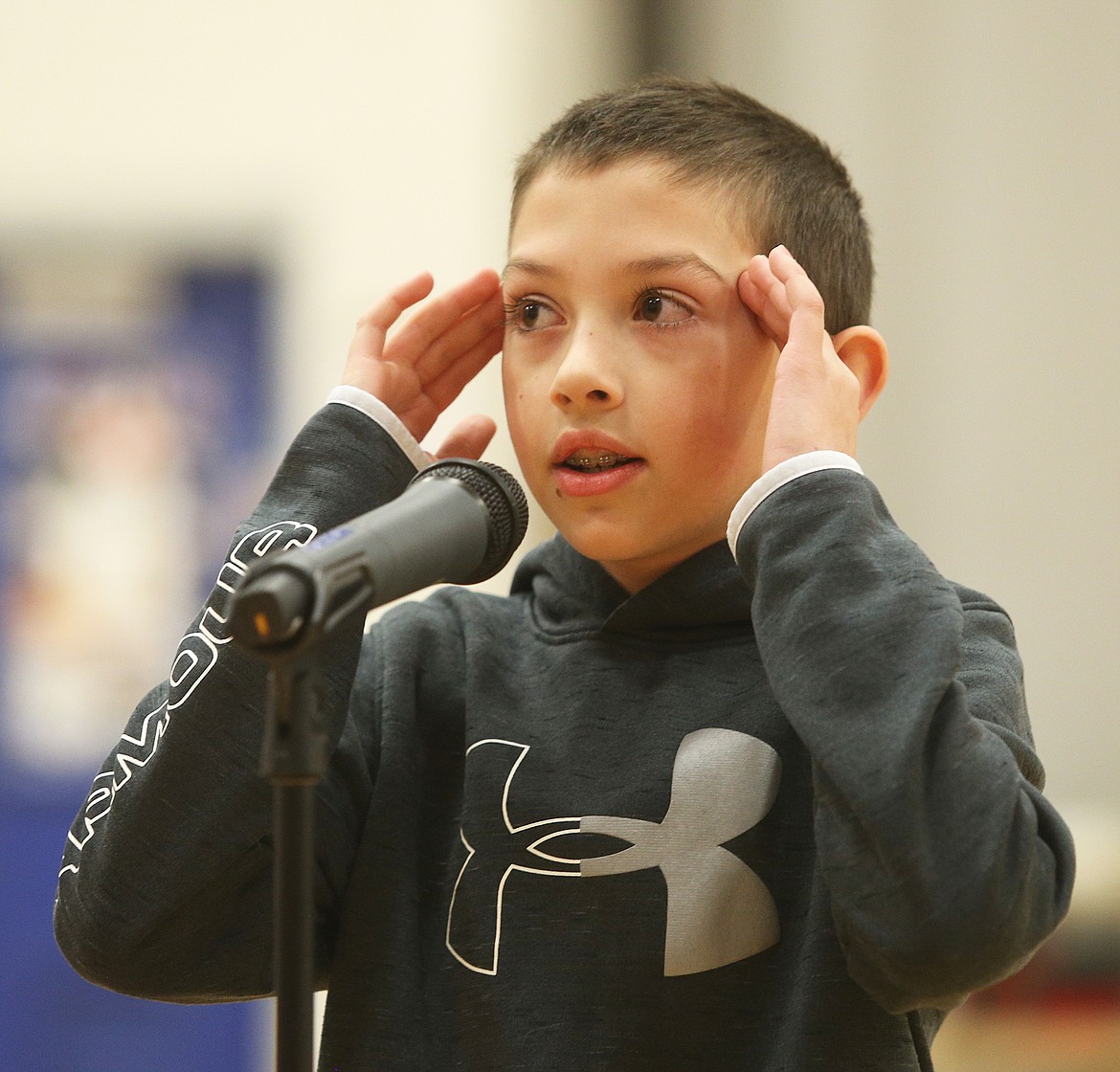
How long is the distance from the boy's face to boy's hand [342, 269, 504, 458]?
13 cm

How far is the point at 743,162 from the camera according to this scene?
1.15 metres

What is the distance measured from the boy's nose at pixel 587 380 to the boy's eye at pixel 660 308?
0.14 feet

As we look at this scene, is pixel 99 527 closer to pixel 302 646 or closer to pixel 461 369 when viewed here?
pixel 461 369

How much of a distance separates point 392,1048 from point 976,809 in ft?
1.49

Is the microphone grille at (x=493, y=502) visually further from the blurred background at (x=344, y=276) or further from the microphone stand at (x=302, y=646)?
the blurred background at (x=344, y=276)

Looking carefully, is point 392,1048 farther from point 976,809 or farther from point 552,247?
point 552,247

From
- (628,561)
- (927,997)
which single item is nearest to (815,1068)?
(927,997)

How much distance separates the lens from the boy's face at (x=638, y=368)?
106 cm

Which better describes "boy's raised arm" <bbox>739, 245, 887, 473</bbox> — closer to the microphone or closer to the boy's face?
the boy's face

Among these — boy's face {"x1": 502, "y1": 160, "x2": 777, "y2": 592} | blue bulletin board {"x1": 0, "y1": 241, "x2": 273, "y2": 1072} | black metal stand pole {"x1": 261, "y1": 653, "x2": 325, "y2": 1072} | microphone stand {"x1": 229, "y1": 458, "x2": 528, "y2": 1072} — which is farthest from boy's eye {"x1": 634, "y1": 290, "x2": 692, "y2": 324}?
blue bulletin board {"x1": 0, "y1": 241, "x2": 273, "y2": 1072}

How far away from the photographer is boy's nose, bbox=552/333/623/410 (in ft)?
3.43

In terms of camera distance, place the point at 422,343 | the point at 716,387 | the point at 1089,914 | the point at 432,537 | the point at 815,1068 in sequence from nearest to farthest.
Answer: the point at 432,537 → the point at 815,1068 → the point at 716,387 → the point at 422,343 → the point at 1089,914

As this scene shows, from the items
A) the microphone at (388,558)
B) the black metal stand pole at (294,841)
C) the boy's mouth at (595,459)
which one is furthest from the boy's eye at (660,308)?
the black metal stand pole at (294,841)

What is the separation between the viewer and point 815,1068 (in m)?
0.95
